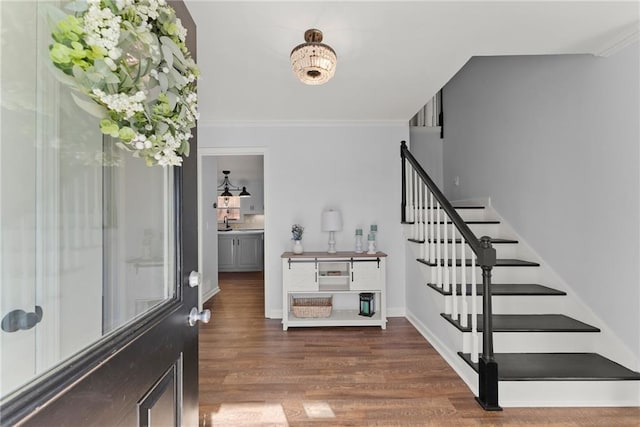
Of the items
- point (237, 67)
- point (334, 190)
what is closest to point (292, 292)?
point (334, 190)

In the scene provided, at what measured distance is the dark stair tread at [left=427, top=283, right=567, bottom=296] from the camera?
2.62m

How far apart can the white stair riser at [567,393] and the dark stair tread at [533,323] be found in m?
0.36

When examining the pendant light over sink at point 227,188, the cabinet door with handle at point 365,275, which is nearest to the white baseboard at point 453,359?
the cabinet door with handle at point 365,275

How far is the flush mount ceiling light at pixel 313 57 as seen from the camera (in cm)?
192

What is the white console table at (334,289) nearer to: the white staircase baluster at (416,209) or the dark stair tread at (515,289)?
the white staircase baluster at (416,209)

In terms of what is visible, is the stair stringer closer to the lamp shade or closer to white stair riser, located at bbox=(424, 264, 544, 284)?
white stair riser, located at bbox=(424, 264, 544, 284)

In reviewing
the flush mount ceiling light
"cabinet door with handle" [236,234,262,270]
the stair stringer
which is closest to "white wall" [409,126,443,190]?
the stair stringer

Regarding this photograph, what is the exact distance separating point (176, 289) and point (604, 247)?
8.68 ft

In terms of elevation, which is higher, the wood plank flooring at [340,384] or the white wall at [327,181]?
the white wall at [327,181]

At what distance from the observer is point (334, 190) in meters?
3.99

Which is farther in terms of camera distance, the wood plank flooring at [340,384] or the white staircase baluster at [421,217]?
the white staircase baluster at [421,217]

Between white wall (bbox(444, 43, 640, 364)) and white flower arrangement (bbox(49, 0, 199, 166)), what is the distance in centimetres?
252

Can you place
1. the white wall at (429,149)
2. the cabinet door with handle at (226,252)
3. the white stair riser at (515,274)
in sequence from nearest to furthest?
1. the white stair riser at (515,274)
2. the white wall at (429,149)
3. the cabinet door with handle at (226,252)

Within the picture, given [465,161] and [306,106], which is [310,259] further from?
[465,161]
